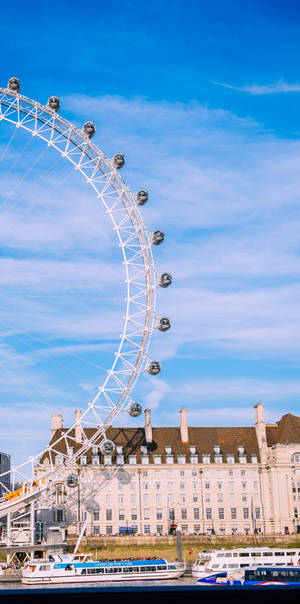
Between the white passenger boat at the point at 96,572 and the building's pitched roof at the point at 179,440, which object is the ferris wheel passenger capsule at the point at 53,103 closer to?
the white passenger boat at the point at 96,572

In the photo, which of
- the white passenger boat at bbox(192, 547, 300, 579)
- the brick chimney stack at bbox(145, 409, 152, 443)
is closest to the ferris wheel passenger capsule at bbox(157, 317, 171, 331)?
the white passenger boat at bbox(192, 547, 300, 579)

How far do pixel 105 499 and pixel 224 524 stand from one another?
1524 centimetres

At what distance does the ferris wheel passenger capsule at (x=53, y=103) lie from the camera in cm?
5683

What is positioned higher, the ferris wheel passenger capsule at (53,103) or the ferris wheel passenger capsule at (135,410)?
the ferris wheel passenger capsule at (53,103)

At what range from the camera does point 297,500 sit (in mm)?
89688

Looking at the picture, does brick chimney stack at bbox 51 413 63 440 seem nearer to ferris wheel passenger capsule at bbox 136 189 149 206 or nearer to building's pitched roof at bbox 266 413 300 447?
building's pitched roof at bbox 266 413 300 447

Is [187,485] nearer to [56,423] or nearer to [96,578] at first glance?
[56,423]

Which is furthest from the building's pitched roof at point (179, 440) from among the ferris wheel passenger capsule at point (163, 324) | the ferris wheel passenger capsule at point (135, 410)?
the ferris wheel passenger capsule at point (163, 324)

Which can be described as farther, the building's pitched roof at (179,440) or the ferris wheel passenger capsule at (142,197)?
the building's pitched roof at (179,440)

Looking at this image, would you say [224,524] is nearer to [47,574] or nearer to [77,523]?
[77,523]

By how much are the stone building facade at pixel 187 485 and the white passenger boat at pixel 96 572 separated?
29.0 meters

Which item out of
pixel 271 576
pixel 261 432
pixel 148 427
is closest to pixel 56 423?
pixel 148 427

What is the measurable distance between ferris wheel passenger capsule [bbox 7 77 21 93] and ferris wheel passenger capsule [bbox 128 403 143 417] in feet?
91.6

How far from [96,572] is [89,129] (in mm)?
35631
